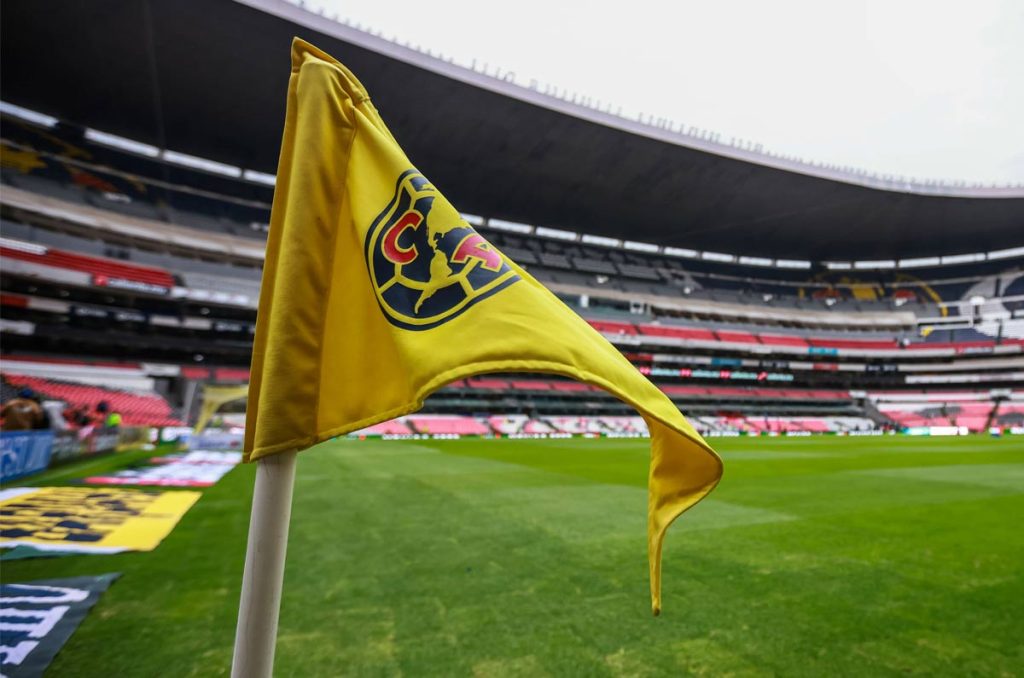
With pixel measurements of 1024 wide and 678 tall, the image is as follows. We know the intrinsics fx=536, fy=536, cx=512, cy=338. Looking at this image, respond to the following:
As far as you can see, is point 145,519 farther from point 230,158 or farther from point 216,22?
point 230,158

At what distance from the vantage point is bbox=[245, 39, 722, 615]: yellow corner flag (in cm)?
114

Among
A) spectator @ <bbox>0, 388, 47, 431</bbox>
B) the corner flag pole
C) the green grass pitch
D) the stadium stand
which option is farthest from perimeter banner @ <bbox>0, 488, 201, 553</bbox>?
the stadium stand

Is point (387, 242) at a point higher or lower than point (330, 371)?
higher

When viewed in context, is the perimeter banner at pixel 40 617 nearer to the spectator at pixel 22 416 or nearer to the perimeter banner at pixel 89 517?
the perimeter banner at pixel 89 517

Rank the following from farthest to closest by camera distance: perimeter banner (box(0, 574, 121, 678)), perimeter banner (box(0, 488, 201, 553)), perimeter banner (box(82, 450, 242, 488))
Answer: perimeter banner (box(82, 450, 242, 488)), perimeter banner (box(0, 488, 201, 553)), perimeter banner (box(0, 574, 121, 678))

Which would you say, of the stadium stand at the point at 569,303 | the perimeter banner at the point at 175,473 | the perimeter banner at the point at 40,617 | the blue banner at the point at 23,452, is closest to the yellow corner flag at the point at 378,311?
the perimeter banner at the point at 40,617

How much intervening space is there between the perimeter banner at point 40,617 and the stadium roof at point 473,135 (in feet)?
80.9

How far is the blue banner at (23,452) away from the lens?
832 cm

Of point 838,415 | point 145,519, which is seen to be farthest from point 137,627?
point 838,415

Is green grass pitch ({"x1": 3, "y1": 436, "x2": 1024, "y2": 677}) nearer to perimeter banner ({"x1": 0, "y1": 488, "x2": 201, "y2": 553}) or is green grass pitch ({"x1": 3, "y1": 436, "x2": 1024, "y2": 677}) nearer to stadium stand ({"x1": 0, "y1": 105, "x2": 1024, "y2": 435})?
perimeter banner ({"x1": 0, "y1": 488, "x2": 201, "y2": 553})

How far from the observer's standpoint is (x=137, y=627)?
10.5 feet

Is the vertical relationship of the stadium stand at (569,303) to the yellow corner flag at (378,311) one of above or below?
above

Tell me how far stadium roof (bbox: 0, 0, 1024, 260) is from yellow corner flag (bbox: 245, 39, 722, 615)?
2607 centimetres

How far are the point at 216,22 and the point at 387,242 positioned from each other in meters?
27.3
